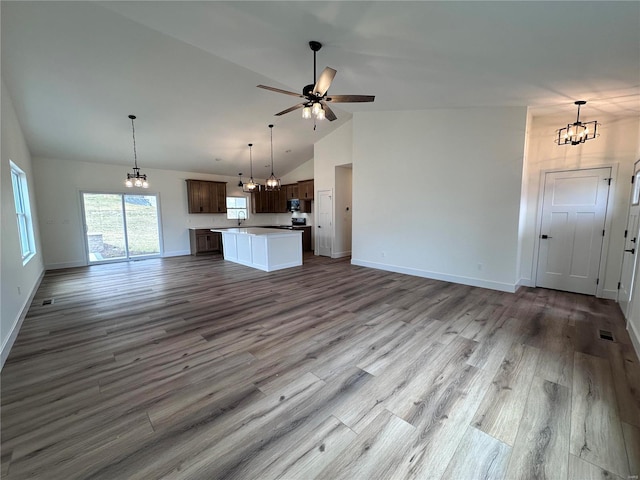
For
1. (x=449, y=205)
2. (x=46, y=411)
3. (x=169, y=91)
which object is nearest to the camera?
(x=46, y=411)

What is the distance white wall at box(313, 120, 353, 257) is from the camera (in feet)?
22.8

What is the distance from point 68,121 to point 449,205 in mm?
7447

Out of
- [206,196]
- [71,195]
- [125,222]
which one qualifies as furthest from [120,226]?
[206,196]

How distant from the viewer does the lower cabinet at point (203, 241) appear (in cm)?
848

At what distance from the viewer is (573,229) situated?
4.37m

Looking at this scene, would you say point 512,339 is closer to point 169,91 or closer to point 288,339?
point 288,339

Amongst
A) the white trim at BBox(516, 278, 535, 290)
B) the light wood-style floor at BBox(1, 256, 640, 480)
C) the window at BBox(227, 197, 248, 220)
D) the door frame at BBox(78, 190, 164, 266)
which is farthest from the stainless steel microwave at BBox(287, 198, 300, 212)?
the white trim at BBox(516, 278, 535, 290)

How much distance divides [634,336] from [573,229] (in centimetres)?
219

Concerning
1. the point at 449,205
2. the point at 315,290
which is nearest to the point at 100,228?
the point at 315,290

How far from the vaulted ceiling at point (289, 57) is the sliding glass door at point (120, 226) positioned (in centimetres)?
197

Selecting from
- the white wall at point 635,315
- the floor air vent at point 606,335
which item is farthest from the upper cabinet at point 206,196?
the white wall at point 635,315

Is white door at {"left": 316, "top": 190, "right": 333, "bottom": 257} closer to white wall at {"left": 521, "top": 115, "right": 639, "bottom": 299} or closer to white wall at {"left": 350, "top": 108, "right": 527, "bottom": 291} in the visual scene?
white wall at {"left": 350, "top": 108, "right": 527, "bottom": 291}

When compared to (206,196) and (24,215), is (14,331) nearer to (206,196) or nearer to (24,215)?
(24,215)

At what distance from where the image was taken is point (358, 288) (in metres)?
4.73
